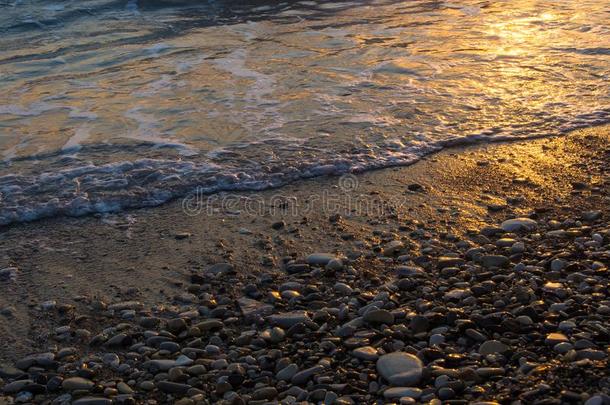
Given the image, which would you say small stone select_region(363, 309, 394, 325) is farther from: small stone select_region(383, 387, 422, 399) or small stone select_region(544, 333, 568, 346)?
small stone select_region(544, 333, 568, 346)

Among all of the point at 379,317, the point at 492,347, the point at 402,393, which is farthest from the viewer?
the point at 379,317

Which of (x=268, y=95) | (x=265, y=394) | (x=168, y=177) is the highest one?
(x=268, y=95)

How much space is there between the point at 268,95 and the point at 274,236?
3.01 m

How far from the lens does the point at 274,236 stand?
4.53 m

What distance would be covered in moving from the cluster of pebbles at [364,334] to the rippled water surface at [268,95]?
Result: 1488mm

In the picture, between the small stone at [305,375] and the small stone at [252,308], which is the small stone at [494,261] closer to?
the small stone at [252,308]

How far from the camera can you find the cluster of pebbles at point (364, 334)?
9.73 feet

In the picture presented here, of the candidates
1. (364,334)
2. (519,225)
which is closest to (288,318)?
(364,334)

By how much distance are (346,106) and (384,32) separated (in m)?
3.67

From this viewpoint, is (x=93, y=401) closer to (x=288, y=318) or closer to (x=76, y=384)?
(x=76, y=384)

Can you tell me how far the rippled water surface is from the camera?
5.56 meters

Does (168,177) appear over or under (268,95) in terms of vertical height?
under

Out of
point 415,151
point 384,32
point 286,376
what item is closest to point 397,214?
point 415,151

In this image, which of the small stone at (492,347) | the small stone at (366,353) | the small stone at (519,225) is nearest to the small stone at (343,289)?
the small stone at (366,353)
